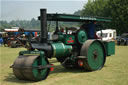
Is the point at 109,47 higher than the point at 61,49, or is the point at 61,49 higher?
the point at 61,49

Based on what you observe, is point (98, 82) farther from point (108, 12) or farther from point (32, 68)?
point (108, 12)

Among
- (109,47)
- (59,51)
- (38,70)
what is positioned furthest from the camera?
(109,47)

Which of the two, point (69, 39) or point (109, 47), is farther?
point (109, 47)

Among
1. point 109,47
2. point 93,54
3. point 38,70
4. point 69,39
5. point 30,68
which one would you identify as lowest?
point 38,70

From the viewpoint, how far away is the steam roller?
6.29 meters

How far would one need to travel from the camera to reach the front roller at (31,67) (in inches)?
241

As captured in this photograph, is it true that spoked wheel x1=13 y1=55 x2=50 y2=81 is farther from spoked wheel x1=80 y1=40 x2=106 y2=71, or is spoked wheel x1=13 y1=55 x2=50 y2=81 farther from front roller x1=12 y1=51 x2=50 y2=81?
spoked wheel x1=80 y1=40 x2=106 y2=71

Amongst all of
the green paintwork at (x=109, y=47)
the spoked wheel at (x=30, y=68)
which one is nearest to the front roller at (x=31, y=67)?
the spoked wheel at (x=30, y=68)

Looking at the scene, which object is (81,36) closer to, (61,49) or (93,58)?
(93,58)

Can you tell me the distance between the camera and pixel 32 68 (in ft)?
20.0

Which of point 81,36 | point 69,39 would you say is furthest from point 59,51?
point 81,36

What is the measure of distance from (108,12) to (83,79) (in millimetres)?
34764

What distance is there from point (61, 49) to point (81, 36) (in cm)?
116

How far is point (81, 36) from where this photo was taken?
27.1 feet
